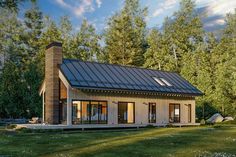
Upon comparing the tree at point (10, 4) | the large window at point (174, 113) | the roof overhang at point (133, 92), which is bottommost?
the large window at point (174, 113)

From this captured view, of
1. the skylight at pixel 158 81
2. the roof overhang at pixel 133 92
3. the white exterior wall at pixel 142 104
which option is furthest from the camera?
the skylight at pixel 158 81

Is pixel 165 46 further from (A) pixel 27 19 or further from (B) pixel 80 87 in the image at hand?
(B) pixel 80 87

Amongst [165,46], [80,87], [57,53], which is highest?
[165,46]

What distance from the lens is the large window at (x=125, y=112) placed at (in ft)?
106

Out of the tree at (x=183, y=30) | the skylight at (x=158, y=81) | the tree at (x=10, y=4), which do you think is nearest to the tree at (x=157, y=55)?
the tree at (x=183, y=30)

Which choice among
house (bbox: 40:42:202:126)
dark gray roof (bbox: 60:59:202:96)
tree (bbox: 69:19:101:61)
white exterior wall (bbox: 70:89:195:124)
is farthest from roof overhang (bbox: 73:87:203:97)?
tree (bbox: 69:19:101:61)

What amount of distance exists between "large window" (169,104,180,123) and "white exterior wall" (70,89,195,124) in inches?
13.5

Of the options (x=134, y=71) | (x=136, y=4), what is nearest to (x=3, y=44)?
(x=136, y=4)

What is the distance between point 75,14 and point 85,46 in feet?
27.9

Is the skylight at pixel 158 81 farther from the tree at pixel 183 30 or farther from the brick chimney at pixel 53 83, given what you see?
the tree at pixel 183 30

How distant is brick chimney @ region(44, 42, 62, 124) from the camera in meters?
30.6

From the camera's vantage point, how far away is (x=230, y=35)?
66.1 m

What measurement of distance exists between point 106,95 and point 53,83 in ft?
15.8

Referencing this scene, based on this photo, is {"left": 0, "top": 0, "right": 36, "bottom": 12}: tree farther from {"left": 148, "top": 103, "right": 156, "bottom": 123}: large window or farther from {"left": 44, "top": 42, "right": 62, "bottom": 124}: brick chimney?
{"left": 148, "top": 103, "right": 156, "bottom": 123}: large window
